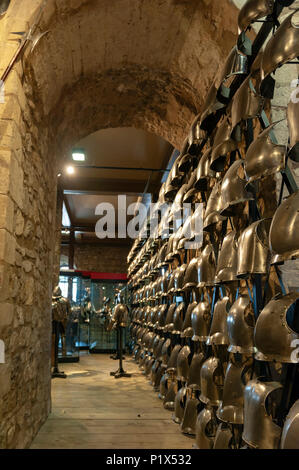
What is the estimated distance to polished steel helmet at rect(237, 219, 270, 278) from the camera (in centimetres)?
153

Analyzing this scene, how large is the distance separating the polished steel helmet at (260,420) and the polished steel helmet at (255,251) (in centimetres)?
41

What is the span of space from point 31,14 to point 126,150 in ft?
15.0

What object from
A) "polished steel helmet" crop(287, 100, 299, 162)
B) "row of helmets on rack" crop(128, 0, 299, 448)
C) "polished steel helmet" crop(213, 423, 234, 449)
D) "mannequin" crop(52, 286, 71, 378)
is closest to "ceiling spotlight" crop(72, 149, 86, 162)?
"mannequin" crop(52, 286, 71, 378)

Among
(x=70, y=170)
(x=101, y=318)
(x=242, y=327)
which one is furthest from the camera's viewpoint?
(x=101, y=318)

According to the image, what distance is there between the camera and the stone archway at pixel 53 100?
2.02 m

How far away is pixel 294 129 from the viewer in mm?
1259

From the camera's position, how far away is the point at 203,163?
251cm

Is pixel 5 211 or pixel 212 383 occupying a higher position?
pixel 5 211

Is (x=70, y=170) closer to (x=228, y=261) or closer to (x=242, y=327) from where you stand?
(x=228, y=261)

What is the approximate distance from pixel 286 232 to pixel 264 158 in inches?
16.3

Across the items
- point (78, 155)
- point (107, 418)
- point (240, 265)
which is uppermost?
point (78, 155)

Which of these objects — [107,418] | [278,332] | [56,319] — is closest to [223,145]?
[278,332]

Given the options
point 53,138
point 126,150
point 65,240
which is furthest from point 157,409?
point 65,240
